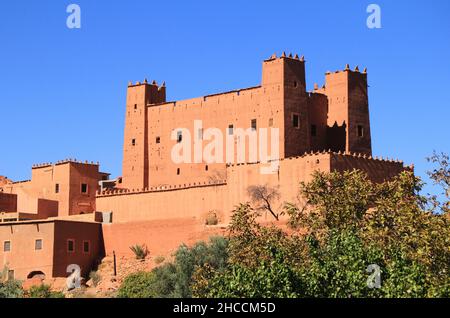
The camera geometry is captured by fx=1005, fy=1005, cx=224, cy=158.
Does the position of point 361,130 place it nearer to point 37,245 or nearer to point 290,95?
point 290,95

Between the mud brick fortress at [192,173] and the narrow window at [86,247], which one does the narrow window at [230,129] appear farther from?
the narrow window at [86,247]

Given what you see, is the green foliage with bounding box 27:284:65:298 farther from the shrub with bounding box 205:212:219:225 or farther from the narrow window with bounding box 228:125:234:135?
the narrow window with bounding box 228:125:234:135

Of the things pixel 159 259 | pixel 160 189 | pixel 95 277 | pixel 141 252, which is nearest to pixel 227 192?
pixel 160 189

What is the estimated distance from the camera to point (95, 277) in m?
55.7

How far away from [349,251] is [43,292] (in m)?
25.8

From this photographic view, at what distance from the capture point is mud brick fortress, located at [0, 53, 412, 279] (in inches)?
2110

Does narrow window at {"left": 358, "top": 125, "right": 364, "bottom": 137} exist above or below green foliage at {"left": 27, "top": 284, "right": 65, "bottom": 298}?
above

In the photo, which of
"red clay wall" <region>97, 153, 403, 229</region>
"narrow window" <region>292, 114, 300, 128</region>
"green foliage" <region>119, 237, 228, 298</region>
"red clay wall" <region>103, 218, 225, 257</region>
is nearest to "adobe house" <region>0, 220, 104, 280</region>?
"red clay wall" <region>103, 218, 225, 257</region>

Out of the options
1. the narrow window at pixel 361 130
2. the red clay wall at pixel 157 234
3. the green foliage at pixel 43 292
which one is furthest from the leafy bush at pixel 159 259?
the narrow window at pixel 361 130

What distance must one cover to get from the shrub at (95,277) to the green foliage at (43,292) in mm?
3691

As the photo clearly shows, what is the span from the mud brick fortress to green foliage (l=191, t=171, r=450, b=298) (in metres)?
12.9

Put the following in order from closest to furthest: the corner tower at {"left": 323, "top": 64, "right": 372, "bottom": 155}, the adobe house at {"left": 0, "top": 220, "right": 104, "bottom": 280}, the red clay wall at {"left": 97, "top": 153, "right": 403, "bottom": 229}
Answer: the red clay wall at {"left": 97, "top": 153, "right": 403, "bottom": 229} < the adobe house at {"left": 0, "top": 220, "right": 104, "bottom": 280} < the corner tower at {"left": 323, "top": 64, "right": 372, "bottom": 155}
